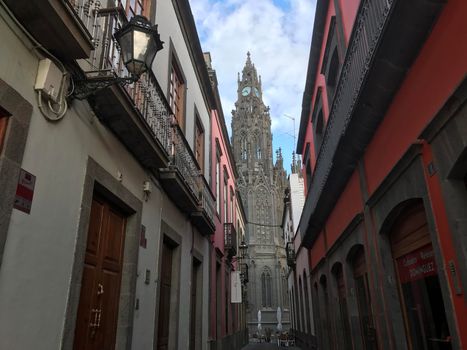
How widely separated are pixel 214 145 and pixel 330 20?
5899 millimetres

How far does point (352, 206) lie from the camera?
25.0 ft

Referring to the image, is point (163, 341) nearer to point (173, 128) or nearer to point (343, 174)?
point (173, 128)

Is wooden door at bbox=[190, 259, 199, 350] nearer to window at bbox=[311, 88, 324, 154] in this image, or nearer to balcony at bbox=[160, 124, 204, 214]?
balcony at bbox=[160, 124, 204, 214]

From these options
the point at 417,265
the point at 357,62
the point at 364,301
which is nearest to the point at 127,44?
the point at 357,62

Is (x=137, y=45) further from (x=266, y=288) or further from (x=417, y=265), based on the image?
(x=266, y=288)

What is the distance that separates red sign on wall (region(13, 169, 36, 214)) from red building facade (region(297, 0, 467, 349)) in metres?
3.46

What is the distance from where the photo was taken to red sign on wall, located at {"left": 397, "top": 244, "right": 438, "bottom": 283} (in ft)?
14.7

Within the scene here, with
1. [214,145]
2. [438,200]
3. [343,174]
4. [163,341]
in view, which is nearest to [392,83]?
[438,200]

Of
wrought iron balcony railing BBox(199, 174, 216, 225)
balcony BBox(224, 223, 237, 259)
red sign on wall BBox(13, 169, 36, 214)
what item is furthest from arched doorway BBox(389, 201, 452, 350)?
balcony BBox(224, 223, 237, 259)

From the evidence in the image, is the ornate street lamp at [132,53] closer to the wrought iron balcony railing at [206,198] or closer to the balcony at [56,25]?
the balcony at [56,25]

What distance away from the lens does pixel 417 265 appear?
192 inches

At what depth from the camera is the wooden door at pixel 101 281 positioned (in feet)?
14.8

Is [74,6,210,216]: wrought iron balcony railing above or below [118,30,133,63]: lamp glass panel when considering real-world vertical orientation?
above

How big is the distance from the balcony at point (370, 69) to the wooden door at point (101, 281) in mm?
3596
